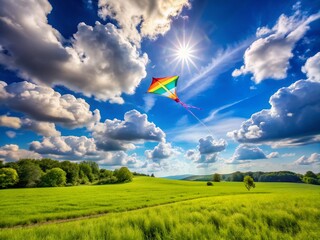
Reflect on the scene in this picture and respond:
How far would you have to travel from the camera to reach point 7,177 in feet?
236

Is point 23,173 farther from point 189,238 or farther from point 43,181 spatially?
point 189,238

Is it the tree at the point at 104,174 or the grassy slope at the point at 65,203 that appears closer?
the grassy slope at the point at 65,203

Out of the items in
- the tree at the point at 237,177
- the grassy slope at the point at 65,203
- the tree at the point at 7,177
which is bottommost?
the grassy slope at the point at 65,203

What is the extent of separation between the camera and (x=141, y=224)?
6.64 meters

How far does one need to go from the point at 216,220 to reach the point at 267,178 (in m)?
157

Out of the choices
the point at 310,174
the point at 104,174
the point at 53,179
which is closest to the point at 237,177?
the point at 310,174

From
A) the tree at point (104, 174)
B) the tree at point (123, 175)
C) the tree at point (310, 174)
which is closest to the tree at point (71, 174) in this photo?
the tree at point (123, 175)

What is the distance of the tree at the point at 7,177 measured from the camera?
70.3 metres

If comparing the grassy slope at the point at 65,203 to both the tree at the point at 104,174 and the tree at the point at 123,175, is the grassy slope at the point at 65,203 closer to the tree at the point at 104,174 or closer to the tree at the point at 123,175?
the tree at the point at 123,175

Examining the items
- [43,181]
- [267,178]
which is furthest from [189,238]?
[267,178]

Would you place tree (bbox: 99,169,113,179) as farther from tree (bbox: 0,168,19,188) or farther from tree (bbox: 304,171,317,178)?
tree (bbox: 304,171,317,178)

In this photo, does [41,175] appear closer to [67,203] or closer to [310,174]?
[67,203]

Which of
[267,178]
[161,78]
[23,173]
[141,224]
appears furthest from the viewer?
[267,178]

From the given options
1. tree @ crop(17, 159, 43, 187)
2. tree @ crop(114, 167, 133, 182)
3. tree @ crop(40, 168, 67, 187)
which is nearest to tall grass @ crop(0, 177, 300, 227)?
tree @ crop(40, 168, 67, 187)
